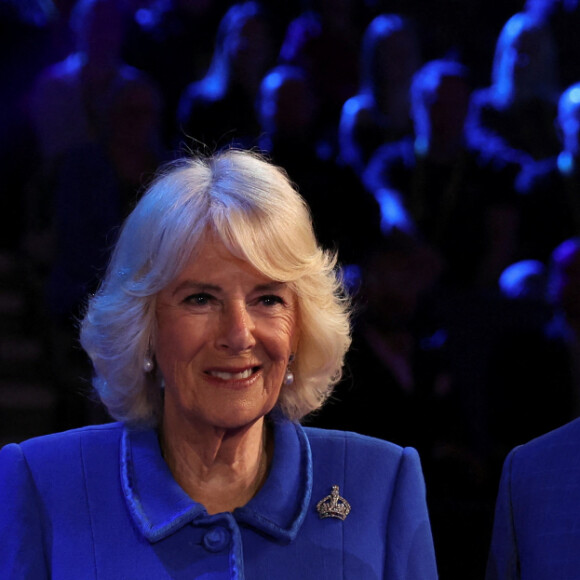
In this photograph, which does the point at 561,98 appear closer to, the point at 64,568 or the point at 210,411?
the point at 210,411

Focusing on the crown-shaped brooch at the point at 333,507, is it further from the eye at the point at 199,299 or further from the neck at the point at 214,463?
the eye at the point at 199,299

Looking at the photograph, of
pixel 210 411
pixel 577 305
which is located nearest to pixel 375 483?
pixel 210 411

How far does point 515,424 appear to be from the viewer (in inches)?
139

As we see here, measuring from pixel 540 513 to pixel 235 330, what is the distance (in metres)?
0.68

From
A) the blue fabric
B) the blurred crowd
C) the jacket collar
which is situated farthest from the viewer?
the blurred crowd

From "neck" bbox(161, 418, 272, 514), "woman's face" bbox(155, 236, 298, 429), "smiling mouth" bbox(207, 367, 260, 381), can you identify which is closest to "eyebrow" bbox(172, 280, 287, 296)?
"woman's face" bbox(155, 236, 298, 429)

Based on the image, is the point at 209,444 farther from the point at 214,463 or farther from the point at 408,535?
the point at 408,535

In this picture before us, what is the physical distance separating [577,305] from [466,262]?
0.48 meters

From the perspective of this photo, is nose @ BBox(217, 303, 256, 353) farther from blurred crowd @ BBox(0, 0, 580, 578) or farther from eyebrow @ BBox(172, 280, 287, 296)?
blurred crowd @ BBox(0, 0, 580, 578)

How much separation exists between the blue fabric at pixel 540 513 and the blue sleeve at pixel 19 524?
35.6 inches

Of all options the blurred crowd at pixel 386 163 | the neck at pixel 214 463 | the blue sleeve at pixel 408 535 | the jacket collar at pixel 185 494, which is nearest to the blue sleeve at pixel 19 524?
the jacket collar at pixel 185 494

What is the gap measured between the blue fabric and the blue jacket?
6.6 inches

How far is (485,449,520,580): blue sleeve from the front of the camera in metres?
1.78

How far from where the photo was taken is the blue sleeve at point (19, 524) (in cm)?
173
